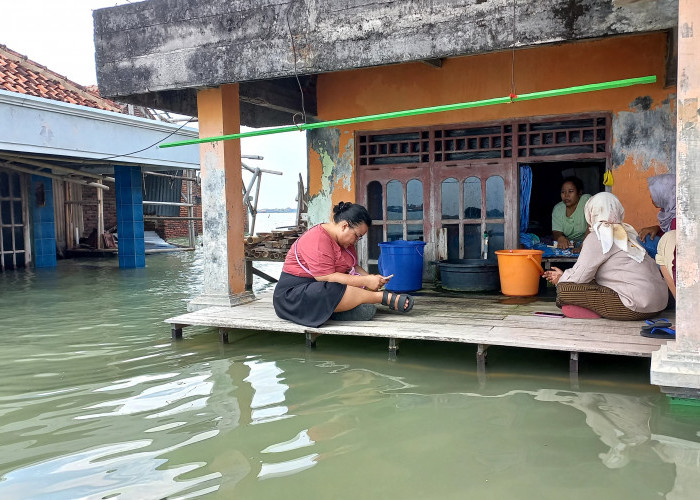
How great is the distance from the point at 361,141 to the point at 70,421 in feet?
18.5

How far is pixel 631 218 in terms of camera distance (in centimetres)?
700

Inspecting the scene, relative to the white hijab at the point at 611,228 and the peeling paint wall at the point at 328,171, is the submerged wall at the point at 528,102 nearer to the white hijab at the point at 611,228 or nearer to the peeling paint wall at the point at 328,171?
the peeling paint wall at the point at 328,171

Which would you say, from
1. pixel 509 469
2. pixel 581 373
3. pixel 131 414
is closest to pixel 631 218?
pixel 581 373

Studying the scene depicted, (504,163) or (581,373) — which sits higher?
(504,163)

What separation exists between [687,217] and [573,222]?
161 inches

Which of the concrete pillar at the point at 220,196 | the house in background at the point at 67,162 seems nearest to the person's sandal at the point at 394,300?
the concrete pillar at the point at 220,196

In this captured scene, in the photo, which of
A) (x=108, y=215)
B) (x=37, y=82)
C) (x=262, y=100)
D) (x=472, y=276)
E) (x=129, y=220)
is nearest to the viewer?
(x=472, y=276)

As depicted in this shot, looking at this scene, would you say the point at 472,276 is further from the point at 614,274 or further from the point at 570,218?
the point at 614,274

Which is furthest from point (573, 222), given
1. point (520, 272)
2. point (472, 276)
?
point (472, 276)

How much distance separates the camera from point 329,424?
3904 millimetres

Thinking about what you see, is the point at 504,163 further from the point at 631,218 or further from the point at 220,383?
the point at 220,383

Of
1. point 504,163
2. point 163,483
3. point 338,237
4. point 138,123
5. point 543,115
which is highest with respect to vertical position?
point 138,123

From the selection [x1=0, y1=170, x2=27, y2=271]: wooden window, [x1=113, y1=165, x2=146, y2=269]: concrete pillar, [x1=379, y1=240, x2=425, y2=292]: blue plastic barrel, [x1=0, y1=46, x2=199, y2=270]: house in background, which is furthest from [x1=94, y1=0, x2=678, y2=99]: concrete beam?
[x1=0, y1=170, x2=27, y2=271]: wooden window

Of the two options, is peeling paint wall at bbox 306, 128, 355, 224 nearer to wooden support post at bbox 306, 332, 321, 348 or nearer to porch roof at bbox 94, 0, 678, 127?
porch roof at bbox 94, 0, 678, 127
